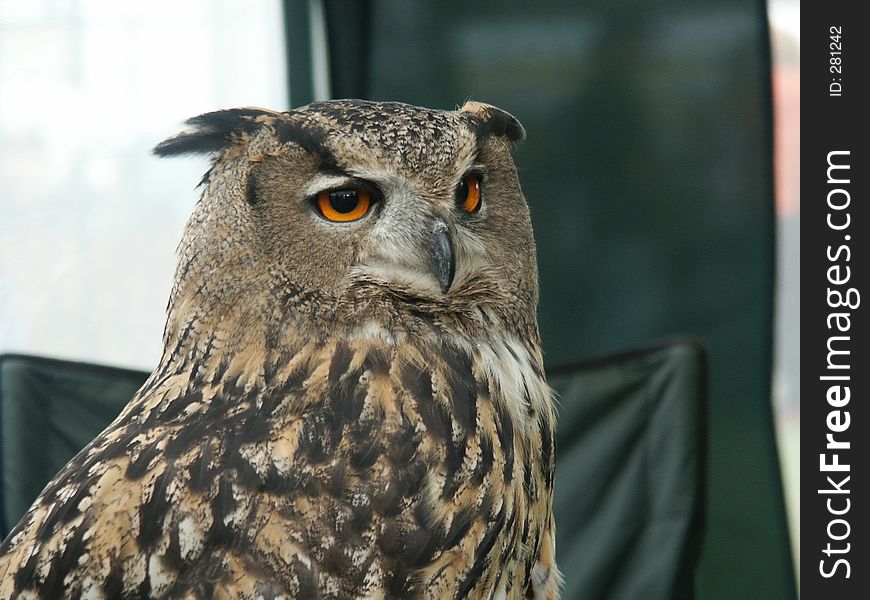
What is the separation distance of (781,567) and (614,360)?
2.42ft

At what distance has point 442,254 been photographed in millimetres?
857

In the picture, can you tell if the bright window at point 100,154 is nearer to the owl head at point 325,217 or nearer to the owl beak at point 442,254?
the owl head at point 325,217

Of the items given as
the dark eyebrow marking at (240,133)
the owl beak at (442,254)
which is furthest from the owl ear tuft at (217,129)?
the owl beak at (442,254)

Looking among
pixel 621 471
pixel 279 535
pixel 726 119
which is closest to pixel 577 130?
pixel 726 119

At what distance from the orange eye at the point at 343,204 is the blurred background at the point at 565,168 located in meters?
1.10

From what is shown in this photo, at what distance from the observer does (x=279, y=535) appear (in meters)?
0.76

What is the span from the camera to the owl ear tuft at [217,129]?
0.87 m

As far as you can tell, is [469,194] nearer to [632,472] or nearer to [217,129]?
[217,129]

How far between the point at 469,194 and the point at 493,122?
10cm

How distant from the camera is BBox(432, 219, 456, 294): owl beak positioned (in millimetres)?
857

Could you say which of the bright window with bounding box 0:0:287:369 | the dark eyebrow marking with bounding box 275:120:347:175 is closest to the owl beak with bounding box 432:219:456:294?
the dark eyebrow marking with bounding box 275:120:347:175

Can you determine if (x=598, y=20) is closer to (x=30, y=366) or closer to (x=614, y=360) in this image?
(x=614, y=360)
